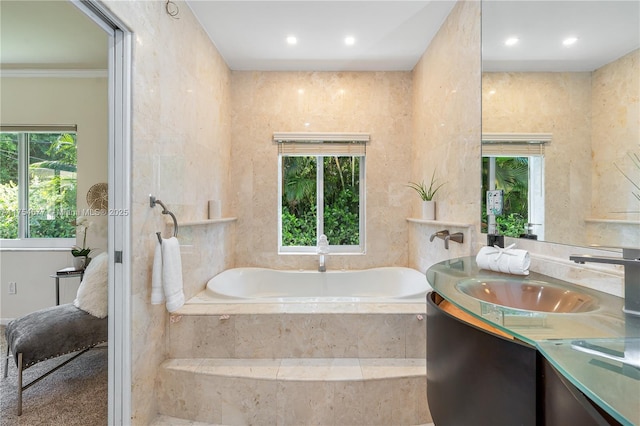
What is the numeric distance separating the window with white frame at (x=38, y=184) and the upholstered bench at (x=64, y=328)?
0.90 feet

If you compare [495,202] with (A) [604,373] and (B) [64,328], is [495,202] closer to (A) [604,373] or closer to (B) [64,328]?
(A) [604,373]

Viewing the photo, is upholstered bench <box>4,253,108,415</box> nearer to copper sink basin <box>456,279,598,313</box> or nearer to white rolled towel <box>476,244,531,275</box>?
copper sink basin <box>456,279,598,313</box>

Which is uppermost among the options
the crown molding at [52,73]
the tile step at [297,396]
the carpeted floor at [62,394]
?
the crown molding at [52,73]

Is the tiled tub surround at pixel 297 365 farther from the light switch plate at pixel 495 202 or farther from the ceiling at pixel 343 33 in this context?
the ceiling at pixel 343 33

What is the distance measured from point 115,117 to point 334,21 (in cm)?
176

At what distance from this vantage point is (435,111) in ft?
8.23

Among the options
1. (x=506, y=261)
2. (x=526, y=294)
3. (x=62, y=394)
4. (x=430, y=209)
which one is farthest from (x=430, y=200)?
(x=62, y=394)

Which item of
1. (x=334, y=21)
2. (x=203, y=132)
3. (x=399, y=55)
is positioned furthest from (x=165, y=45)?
(x=399, y=55)

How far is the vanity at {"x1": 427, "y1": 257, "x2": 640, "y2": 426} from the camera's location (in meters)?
0.51

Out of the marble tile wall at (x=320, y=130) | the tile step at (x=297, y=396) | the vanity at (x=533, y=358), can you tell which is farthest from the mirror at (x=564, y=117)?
the marble tile wall at (x=320, y=130)

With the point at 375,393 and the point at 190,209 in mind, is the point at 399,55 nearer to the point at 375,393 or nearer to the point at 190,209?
the point at 190,209

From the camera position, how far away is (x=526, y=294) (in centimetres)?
118

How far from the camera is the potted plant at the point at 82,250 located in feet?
4.33

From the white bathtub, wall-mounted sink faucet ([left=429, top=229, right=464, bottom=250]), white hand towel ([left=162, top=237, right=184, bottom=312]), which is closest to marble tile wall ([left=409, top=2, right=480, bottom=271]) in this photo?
wall-mounted sink faucet ([left=429, top=229, right=464, bottom=250])
